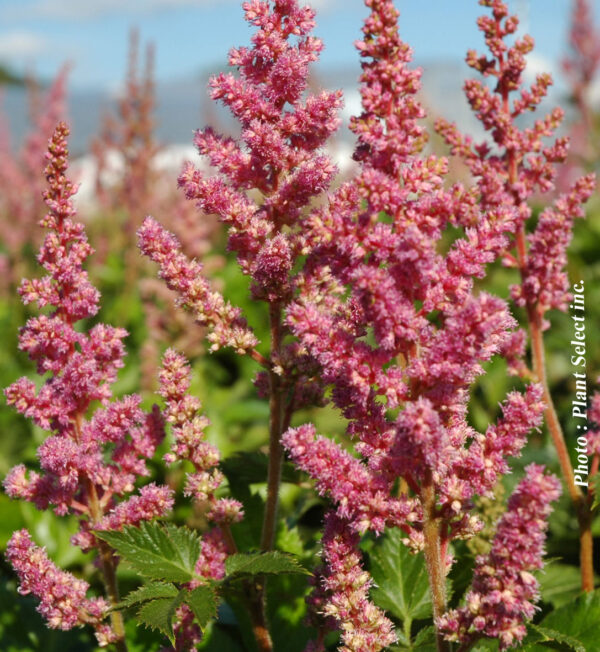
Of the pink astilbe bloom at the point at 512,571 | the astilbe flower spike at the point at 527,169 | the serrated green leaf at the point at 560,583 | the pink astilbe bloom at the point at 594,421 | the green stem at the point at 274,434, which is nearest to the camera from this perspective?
the pink astilbe bloom at the point at 512,571

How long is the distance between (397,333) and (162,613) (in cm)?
79

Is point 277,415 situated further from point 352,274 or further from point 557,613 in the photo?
point 557,613

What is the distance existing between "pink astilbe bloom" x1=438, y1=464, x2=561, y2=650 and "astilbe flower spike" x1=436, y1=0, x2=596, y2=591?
104cm

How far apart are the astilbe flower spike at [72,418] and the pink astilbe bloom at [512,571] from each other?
2.64 ft

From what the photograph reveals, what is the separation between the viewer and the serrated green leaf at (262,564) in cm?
171

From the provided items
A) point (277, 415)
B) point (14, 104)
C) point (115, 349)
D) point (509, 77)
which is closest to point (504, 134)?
point (509, 77)

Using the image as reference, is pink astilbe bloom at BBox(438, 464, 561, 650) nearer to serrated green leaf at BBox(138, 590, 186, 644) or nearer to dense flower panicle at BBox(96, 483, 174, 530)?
serrated green leaf at BBox(138, 590, 186, 644)

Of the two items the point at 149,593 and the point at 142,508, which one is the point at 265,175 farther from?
the point at 149,593

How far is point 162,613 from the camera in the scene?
175 cm

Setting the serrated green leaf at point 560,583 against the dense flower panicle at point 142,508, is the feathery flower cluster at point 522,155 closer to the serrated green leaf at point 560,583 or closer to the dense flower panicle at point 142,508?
the serrated green leaf at point 560,583

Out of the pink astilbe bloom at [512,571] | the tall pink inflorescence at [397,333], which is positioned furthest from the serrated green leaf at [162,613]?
the pink astilbe bloom at [512,571]

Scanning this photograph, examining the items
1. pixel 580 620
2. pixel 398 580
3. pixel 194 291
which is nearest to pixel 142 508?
pixel 194 291

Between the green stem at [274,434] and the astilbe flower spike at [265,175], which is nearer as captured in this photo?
the astilbe flower spike at [265,175]

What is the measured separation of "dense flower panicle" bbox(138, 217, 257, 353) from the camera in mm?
1950
